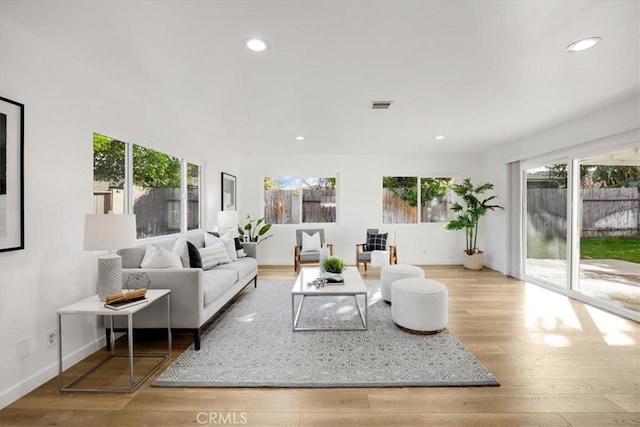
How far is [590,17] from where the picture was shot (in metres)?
1.89

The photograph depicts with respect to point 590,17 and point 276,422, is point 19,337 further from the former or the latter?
point 590,17

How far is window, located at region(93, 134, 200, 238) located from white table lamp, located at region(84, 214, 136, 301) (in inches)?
28.8

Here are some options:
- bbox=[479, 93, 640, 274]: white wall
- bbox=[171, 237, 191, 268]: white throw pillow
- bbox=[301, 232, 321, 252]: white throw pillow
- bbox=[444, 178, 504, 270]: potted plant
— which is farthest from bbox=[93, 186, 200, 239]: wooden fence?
bbox=[479, 93, 640, 274]: white wall

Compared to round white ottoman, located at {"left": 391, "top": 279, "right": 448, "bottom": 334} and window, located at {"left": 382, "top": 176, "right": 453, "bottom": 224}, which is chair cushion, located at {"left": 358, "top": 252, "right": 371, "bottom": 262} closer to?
window, located at {"left": 382, "top": 176, "right": 453, "bottom": 224}

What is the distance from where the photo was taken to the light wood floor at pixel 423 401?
182 cm

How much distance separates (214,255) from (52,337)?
176 centimetres

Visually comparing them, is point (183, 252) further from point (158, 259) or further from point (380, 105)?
point (380, 105)

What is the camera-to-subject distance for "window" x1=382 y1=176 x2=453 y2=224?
6797 mm

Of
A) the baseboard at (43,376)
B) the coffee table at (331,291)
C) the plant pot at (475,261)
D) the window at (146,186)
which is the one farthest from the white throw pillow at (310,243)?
the baseboard at (43,376)

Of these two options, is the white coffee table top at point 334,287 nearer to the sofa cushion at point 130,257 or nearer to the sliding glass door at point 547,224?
the sofa cushion at point 130,257

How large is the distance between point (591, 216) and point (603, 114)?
1306 mm

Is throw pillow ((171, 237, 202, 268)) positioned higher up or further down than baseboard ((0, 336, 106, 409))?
higher up

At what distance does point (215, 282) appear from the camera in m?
3.12

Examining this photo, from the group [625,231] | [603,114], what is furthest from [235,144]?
[625,231]
